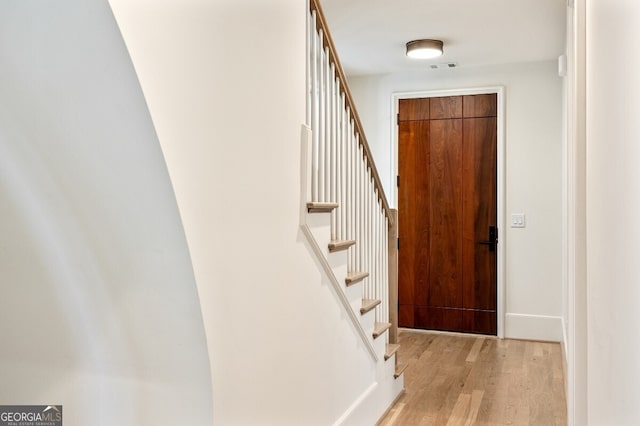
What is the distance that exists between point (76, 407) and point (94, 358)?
15 cm

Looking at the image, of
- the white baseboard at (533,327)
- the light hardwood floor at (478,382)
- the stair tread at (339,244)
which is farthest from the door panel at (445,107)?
the stair tread at (339,244)

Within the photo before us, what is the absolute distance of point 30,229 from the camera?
1.41 meters

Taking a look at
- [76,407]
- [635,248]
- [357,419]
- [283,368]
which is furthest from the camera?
[357,419]

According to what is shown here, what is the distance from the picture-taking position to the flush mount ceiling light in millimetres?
4062

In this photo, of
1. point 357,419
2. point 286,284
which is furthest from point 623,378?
point 357,419

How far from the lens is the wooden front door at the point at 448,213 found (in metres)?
4.88

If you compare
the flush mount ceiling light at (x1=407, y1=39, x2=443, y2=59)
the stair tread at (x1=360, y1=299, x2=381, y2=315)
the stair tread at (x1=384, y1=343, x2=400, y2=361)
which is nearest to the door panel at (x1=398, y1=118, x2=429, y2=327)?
the flush mount ceiling light at (x1=407, y1=39, x2=443, y2=59)

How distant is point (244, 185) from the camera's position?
166 centimetres

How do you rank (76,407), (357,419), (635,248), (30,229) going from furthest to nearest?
(357,419)
(76,407)
(30,229)
(635,248)

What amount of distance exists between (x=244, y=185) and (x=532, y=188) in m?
3.72

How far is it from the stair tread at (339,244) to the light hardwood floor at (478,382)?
3.60 ft

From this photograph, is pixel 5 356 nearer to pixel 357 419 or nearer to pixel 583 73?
pixel 357 419

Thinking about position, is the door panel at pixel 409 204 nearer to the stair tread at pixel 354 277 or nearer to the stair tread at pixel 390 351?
the stair tread at pixel 390 351

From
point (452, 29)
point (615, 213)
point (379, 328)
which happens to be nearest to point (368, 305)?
point (379, 328)
